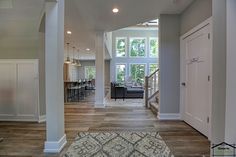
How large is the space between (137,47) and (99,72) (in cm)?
963

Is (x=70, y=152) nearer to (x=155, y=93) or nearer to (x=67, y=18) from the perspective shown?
(x=67, y=18)

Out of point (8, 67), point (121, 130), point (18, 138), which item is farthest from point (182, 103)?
point (8, 67)

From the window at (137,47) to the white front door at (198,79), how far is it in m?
11.2

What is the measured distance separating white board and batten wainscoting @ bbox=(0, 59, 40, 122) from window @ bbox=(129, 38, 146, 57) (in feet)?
38.7

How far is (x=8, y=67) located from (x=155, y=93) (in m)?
4.69

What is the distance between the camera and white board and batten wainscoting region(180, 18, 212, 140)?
12.7ft

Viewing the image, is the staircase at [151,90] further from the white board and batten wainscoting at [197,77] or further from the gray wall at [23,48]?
the gray wall at [23,48]

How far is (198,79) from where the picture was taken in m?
4.36

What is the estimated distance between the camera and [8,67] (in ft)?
16.4

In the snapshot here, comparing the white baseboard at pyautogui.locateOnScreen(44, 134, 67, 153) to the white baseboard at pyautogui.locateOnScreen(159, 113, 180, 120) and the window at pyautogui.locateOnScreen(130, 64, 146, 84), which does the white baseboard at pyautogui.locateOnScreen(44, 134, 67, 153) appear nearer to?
the white baseboard at pyautogui.locateOnScreen(159, 113, 180, 120)

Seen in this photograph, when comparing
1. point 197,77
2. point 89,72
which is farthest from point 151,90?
point 89,72

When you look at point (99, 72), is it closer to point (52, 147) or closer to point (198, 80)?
point (198, 80)

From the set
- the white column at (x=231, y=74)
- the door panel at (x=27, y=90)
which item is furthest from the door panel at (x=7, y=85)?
the white column at (x=231, y=74)

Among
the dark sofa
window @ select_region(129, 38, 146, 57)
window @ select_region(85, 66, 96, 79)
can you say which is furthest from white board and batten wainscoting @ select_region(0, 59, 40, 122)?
window @ select_region(85, 66, 96, 79)
